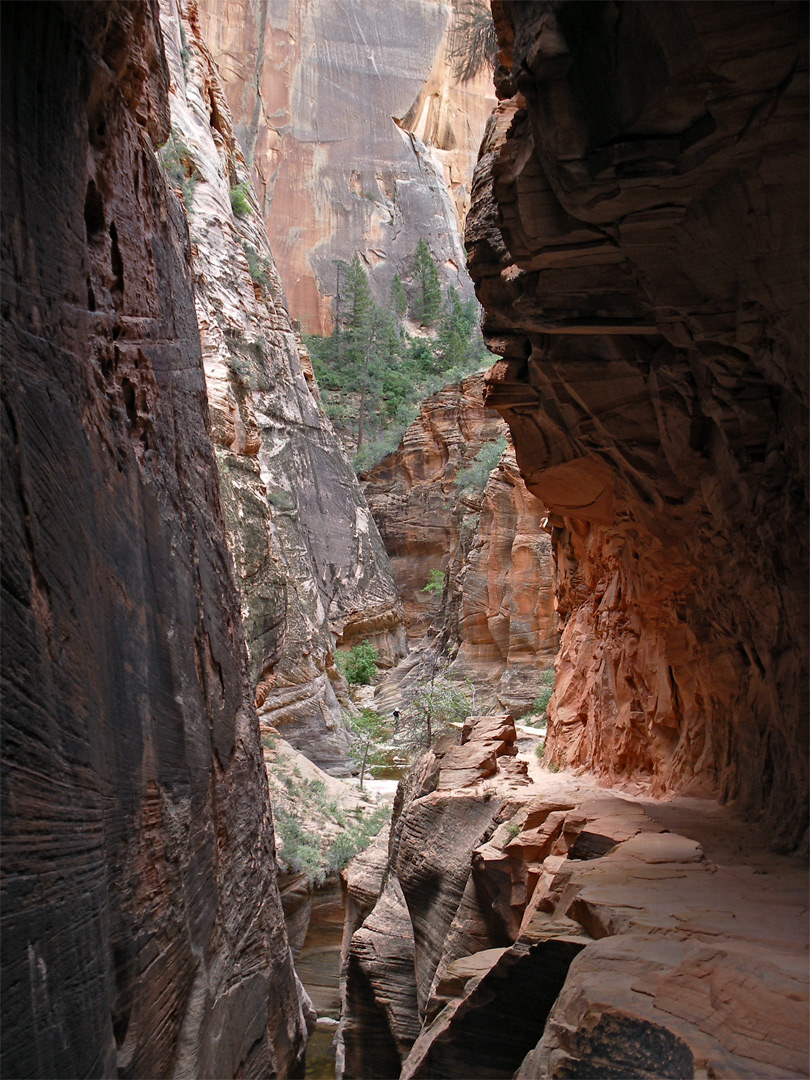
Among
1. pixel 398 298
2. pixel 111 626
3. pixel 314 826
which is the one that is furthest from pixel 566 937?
pixel 398 298

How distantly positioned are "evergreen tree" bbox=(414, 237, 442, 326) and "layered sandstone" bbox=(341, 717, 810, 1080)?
38.8m

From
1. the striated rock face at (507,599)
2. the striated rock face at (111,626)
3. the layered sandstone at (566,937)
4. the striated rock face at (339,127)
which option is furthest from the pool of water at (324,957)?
the striated rock face at (339,127)

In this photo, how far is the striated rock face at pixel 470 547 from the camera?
81.1ft

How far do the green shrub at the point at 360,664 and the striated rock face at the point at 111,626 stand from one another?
21.1m

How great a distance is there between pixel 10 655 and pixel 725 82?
4.76 metres

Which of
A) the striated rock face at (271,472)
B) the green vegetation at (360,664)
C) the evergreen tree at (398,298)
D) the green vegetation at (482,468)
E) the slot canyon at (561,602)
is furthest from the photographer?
the evergreen tree at (398,298)

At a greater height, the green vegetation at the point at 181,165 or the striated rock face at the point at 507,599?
the green vegetation at the point at 181,165

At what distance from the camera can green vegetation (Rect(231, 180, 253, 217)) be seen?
2797 cm

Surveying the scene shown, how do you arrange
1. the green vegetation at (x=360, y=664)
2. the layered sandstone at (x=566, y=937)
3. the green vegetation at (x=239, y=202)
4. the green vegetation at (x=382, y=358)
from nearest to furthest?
1. the layered sandstone at (x=566, y=937)
2. the green vegetation at (x=239, y=202)
3. the green vegetation at (x=360, y=664)
4. the green vegetation at (x=382, y=358)

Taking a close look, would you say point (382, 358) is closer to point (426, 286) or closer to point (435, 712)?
point (426, 286)

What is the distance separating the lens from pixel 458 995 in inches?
262

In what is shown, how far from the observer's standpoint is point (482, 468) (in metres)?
30.8

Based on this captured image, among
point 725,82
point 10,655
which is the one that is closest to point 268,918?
point 10,655

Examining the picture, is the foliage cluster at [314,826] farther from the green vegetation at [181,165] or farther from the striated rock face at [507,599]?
the green vegetation at [181,165]
